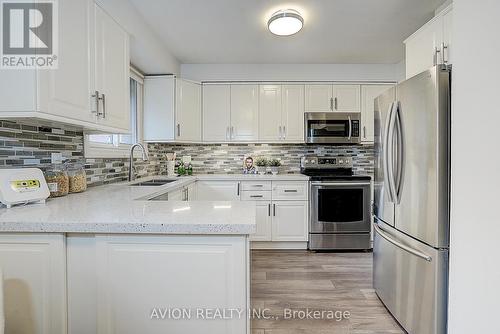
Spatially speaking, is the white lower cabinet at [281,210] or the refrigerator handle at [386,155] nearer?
the refrigerator handle at [386,155]

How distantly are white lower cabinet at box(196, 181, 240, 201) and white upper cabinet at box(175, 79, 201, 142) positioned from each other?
24.9 inches

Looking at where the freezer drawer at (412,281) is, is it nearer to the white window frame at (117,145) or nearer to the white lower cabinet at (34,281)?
the white lower cabinet at (34,281)

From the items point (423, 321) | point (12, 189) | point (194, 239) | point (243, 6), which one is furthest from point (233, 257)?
point (243, 6)

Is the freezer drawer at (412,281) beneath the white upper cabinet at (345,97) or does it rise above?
beneath

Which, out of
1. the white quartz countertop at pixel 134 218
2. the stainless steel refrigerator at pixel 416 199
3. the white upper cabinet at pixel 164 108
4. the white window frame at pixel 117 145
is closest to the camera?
the white quartz countertop at pixel 134 218

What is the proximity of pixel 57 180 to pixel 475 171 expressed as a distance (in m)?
2.21

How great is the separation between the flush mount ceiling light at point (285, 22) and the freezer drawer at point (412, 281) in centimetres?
182

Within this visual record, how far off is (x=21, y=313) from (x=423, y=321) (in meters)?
2.00

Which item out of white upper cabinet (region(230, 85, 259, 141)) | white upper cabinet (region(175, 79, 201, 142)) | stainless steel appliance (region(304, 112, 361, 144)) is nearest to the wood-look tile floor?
stainless steel appliance (region(304, 112, 361, 144))

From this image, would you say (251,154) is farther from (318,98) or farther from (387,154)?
(387,154)

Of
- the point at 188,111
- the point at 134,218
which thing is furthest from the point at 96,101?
the point at 188,111

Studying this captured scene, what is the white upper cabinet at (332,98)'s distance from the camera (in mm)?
3641

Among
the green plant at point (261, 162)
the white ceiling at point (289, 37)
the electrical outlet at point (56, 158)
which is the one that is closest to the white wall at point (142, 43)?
the white ceiling at point (289, 37)

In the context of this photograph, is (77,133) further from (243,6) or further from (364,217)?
(364,217)
